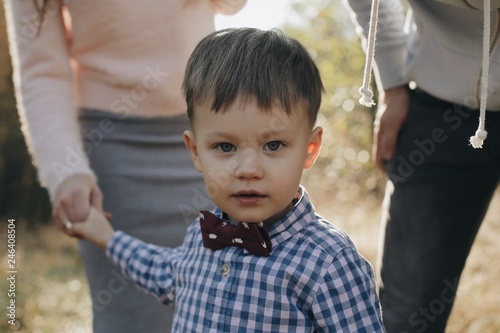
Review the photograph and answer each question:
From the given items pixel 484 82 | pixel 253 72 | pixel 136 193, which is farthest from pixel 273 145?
pixel 136 193

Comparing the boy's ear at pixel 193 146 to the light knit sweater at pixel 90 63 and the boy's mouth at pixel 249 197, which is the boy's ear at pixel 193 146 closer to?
the boy's mouth at pixel 249 197

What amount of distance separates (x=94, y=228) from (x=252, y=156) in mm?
630

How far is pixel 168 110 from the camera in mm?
2092

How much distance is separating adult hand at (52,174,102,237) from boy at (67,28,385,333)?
41 cm

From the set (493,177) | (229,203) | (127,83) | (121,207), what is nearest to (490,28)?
(493,177)

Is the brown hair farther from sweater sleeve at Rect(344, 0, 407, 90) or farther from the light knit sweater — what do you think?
sweater sleeve at Rect(344, 0, 407, 90)

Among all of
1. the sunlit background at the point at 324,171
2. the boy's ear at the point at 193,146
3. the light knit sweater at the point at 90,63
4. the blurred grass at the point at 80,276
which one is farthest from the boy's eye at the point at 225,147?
the sunlit background at the point at 324,171

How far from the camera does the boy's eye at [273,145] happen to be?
1.56m

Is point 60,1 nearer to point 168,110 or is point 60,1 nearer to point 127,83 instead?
point 127,83

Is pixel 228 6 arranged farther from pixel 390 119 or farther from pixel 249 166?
pixel 249 166

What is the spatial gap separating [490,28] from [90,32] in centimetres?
103

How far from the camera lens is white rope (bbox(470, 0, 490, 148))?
5.48 feet

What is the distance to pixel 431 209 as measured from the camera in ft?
6.45

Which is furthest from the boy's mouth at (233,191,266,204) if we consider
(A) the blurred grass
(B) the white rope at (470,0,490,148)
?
(A) the blurred grass
